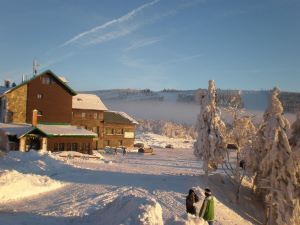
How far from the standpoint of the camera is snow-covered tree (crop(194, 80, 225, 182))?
3566 centimetres

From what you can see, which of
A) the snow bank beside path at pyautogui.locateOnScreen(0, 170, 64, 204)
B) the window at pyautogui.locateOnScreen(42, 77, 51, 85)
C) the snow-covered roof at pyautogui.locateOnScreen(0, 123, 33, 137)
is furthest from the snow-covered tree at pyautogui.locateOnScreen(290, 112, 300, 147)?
the window at pyautogui.locateOnScreen(42, 77, 51, 85)

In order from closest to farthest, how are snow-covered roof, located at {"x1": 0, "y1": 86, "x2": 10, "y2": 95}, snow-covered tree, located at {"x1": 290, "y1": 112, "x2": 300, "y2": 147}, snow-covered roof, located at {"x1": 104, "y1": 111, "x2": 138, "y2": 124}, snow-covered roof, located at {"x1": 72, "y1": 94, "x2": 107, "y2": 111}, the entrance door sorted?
snow-covered tree, located at {"x1": 290, "y1": 112, "x2": 300, "y2": 147}
the entrance door
snow-covered roof, located at {"x1": 0, "y1": 86, "x2": 10, "y2": 95}
snow-covered roof, located at {"x1": 72, "y1": 94, "x2": 107, "y2": 111}
snow-covered roof, located at {"x1": 104, "y1": 111, "x2": 138, "y2": 124}

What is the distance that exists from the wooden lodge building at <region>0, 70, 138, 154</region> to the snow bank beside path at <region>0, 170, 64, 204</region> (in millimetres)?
22811

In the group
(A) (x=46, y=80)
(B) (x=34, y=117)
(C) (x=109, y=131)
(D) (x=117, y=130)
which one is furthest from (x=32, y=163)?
(D) (x=117, y=130)

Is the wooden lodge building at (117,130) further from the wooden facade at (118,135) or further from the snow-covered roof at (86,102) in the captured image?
the snow-covered roof at (86,102)

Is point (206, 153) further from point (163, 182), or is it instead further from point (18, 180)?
point (18, 180)

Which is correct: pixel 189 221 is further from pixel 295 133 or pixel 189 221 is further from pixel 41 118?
pixel 41 118

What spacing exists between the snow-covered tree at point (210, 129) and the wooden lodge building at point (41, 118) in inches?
879

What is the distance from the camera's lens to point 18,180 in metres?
25.7

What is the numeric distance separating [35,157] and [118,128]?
37.2m

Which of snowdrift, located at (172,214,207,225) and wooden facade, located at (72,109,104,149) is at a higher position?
wooden facade, located at (72,109,104,149)

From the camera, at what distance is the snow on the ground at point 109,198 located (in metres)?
16.9

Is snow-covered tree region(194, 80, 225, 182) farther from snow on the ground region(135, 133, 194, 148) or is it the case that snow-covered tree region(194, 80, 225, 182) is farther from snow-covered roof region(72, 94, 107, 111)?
snow on the ground region(135, 133, 194, 148)

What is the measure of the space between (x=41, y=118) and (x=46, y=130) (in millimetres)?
4563
